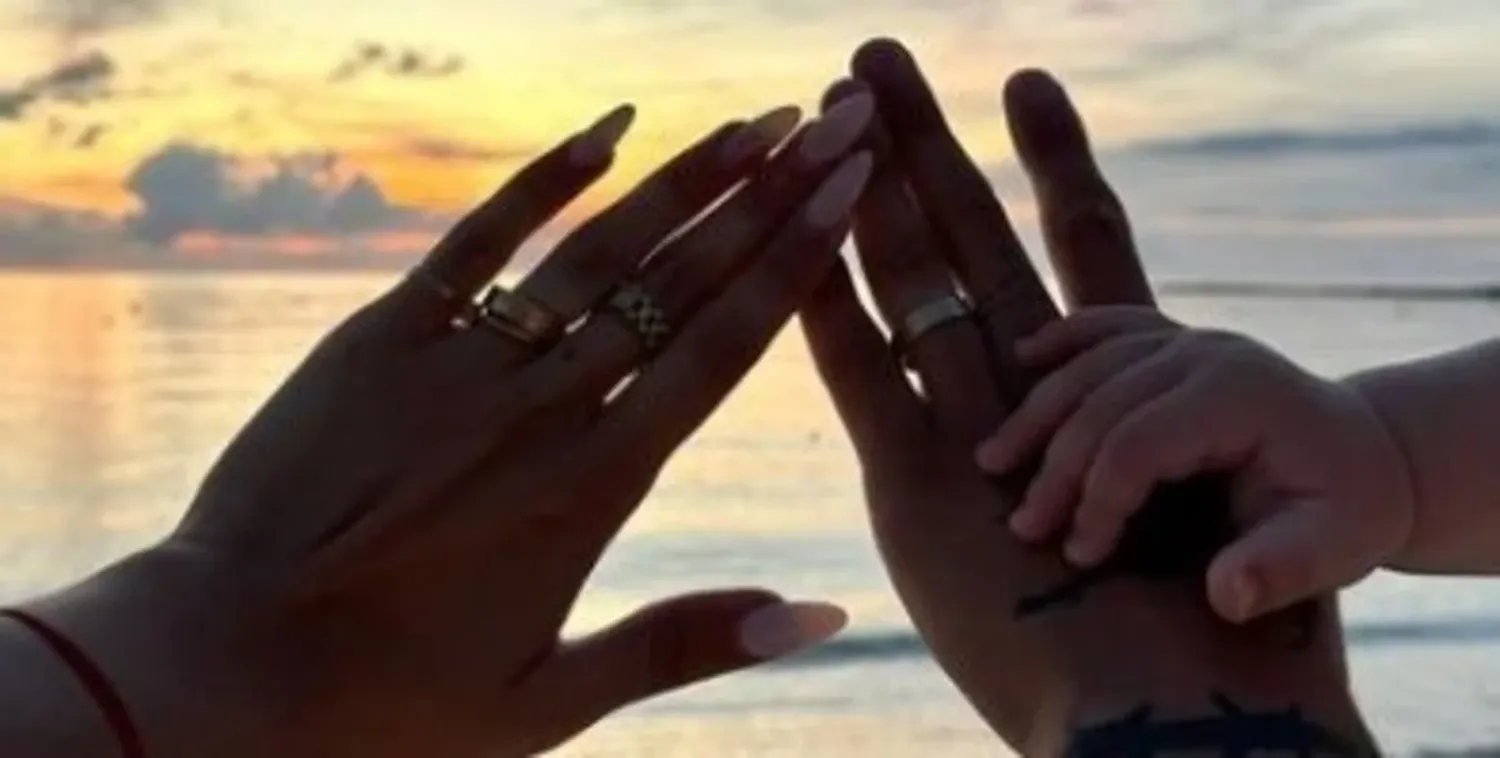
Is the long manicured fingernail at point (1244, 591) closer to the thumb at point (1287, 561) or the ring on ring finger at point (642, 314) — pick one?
the thumb at point (1287, 561)

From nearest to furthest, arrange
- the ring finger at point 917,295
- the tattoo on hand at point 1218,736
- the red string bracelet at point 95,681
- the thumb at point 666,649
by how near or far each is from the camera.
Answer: the red string bracelet at point 95,681 → the thumb at point 666,649 → the tattoo on hand at point 1218,736 → the ring finger at point 917,295

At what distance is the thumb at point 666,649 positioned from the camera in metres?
1.53

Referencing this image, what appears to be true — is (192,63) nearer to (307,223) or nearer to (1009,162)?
(307,223)

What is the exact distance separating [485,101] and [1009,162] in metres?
4.98

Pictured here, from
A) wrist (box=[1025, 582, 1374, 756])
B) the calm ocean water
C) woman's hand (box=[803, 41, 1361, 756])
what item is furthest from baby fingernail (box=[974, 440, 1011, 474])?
the calm ocean water

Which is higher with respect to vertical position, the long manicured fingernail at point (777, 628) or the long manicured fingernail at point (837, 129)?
the long manicured fingernail at point (837, 129)

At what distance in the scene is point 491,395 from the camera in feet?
5.38

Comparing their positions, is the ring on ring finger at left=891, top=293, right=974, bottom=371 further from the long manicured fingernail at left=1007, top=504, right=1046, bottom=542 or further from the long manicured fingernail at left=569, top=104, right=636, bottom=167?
the long manicured fingernail at left=569, top=104, right=636, bottom=167

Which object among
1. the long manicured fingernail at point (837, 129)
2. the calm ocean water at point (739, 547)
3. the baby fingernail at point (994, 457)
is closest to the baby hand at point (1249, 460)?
the baby fingernail at point (994, 457)

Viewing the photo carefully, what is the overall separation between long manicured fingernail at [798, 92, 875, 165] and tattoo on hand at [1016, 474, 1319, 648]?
298 millimetres

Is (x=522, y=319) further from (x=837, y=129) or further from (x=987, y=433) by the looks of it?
(x=987, y=433)

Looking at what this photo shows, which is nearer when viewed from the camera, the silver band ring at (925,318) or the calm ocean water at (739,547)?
the silver band ring at (925,318)

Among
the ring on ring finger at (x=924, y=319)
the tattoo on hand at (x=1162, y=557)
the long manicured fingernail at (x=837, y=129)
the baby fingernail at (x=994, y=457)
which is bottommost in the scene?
the tattoo on hand at (x=1162, y=557)

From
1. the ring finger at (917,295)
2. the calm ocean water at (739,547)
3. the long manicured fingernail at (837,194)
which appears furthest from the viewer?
the calm ocean water at (739,547)
